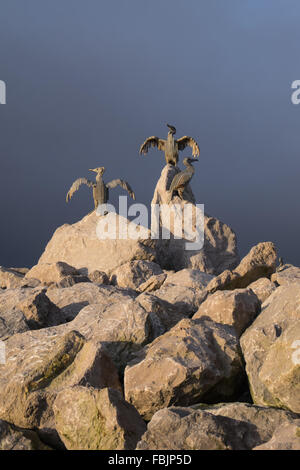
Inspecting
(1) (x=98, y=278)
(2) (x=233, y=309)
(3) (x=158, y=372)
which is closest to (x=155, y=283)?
(1) (x=98, y=278)

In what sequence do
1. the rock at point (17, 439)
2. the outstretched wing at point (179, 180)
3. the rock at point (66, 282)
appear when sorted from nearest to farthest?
1. the rock at point (17, 439)
2. the rock at point (66, 282)
3. the outstretched wing at point (179, 180)

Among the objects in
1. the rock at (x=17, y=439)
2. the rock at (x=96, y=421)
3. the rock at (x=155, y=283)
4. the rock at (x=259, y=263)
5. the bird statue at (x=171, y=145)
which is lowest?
the rock at (x=17, y=439)

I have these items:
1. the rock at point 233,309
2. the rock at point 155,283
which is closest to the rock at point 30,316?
the rock at point 155,283

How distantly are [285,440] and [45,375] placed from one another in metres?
2.49

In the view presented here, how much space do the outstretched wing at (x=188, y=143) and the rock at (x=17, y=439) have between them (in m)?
12.8

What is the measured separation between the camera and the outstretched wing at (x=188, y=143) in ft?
51.8

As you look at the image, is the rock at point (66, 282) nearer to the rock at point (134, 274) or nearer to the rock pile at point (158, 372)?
the rock at point (134, 274)

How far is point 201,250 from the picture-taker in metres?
13.0

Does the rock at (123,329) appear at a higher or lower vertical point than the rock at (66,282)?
higher

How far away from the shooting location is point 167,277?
8.70 meters

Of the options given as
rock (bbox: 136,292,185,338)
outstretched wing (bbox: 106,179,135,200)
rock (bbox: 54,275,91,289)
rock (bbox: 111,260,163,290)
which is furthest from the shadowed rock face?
outstretched wing (bbox: 106,179,135,200)

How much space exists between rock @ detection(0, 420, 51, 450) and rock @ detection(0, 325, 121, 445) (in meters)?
0.26

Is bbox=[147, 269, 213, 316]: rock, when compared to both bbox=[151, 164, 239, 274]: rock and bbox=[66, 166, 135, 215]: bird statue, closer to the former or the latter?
bbox=[151, 164, 239, 274]: rock

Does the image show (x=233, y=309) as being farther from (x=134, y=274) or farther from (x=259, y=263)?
(x=134, y=274)
